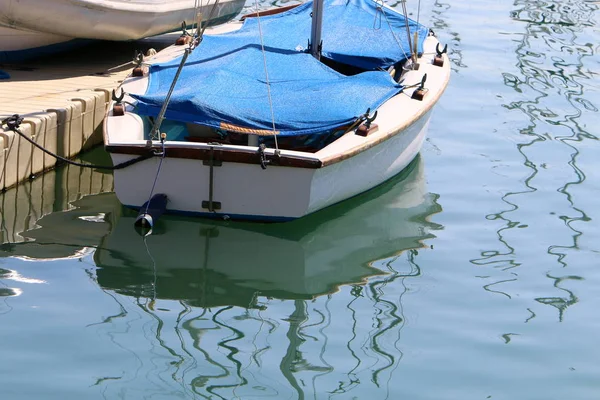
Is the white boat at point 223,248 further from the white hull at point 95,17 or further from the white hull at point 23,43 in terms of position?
the white hull at point 23,43

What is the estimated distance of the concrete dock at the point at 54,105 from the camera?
8.08m

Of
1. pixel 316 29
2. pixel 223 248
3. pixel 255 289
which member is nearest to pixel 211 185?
pixel 223 248

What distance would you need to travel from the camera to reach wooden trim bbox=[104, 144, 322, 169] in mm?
7055

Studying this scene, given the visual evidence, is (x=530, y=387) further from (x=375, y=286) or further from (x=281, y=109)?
(x=281, y=109)

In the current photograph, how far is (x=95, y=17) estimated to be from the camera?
398 inches

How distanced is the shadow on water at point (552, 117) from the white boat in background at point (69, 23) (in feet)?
10.6

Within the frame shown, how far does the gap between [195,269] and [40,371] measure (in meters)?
1.69

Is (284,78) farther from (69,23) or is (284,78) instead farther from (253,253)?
(69,23)

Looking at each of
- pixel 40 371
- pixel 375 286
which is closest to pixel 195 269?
pixel 375 286

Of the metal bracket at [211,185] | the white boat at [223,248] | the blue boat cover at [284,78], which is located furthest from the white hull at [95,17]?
the metal bracket at [211,185]

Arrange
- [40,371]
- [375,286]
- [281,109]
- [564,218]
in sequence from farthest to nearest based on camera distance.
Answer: [564,218] → [281,109] → [375,286] → [40,371]

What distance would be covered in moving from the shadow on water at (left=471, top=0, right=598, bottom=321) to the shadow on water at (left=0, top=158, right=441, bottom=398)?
0.75m

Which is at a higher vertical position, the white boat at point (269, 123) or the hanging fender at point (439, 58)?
the hanging fender at point (439, 58)

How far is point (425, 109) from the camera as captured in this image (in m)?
8.66
